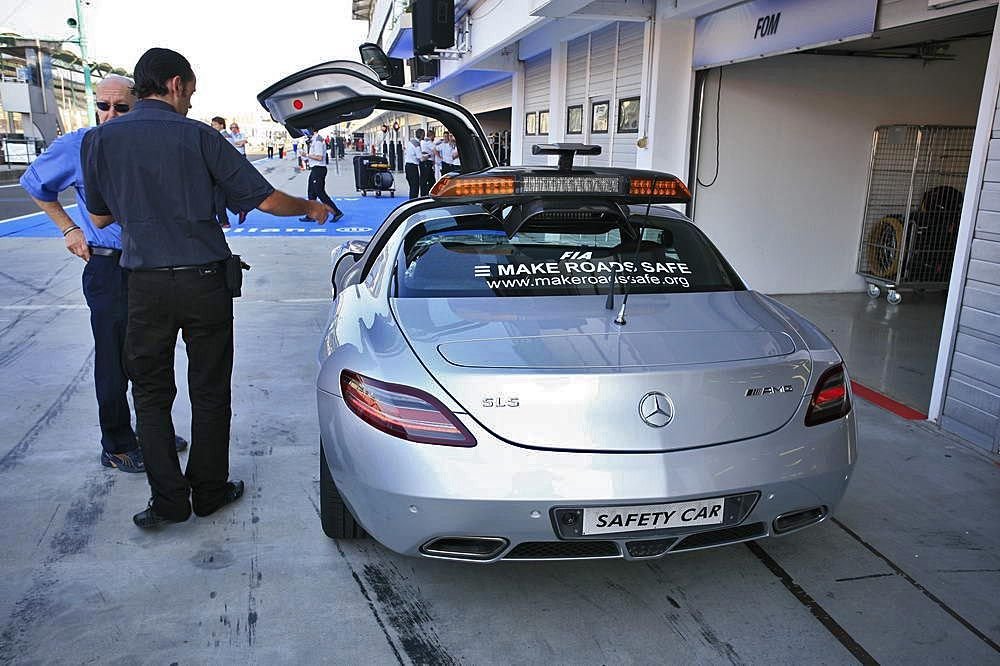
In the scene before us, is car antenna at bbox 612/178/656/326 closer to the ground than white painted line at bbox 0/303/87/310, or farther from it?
farther from it

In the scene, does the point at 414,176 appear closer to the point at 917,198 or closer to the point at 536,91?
the point at 536,91

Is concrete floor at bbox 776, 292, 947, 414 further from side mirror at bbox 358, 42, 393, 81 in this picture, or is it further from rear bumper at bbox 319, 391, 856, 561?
side mirror at bbox 358, 42, 393, 81

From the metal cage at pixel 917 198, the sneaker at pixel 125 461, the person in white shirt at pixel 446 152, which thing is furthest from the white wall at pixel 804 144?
the person in white shirt at pixel 446 152

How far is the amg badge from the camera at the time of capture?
238 centimetres

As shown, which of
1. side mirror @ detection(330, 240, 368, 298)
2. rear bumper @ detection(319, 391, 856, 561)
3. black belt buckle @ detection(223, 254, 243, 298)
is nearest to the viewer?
rear bumper @ detection(319, 391, 856, 561)

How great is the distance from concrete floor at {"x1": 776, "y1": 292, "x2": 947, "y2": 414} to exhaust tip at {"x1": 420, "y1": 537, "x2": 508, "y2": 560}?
3609mm

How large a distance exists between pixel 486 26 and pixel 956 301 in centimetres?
1121

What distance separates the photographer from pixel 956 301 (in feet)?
14.2

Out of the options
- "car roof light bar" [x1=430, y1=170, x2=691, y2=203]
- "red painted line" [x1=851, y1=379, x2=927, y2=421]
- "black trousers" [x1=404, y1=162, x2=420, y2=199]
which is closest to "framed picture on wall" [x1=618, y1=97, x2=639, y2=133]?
"red painted line" [x1=851, y1=379, x2=927, y2=421]

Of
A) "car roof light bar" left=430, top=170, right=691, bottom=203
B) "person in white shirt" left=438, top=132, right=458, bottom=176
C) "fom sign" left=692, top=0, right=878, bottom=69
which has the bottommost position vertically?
"car roof light bar" left=430, top=170, right=691, bottom=203

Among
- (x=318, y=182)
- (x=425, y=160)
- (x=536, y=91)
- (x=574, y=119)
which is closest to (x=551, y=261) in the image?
(x=574, y=119)

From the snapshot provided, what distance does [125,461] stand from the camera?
12.3 ft

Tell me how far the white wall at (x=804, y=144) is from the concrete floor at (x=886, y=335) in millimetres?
572

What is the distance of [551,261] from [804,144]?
6385 mm
